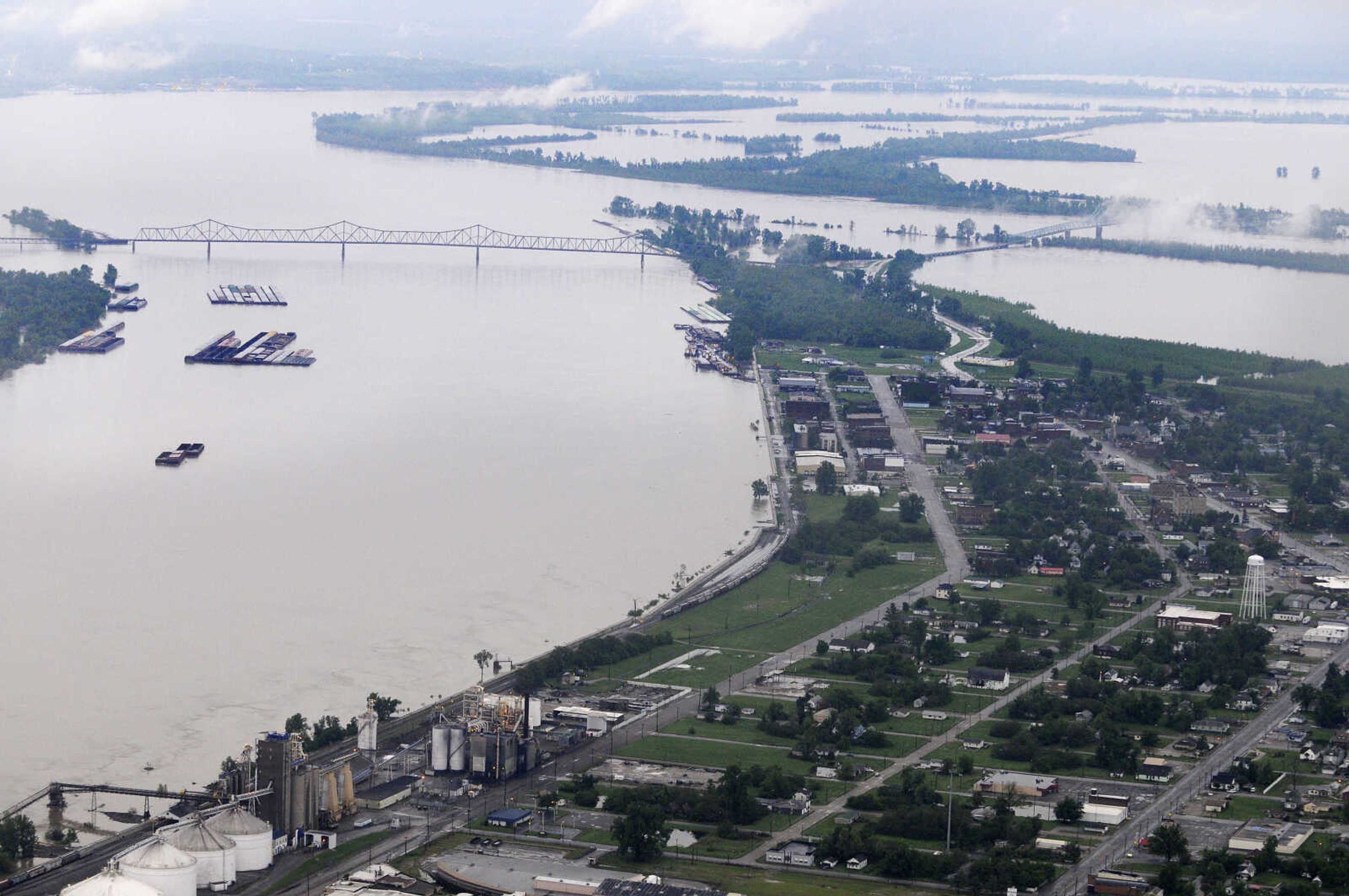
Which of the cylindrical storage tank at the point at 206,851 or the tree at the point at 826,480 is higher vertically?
the tree at the point at 826,480

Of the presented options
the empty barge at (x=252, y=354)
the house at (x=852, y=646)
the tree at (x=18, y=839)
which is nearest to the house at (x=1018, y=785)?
the house at (x=852, y=646)

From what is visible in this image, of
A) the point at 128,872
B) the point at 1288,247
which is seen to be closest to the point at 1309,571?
the point at 128,872

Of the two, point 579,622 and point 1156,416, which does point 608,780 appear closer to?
point 579,622

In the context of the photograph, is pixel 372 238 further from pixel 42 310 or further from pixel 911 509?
pixel 911 509

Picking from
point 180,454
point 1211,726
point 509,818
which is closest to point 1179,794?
point 1211,726

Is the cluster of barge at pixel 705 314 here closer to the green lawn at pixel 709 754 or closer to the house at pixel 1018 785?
the green lawn at pixel 709 754

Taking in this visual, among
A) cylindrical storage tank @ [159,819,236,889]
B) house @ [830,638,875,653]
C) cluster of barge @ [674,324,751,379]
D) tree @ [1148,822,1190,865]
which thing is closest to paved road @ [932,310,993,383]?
cluster of barge @ [674,324,751,379]
